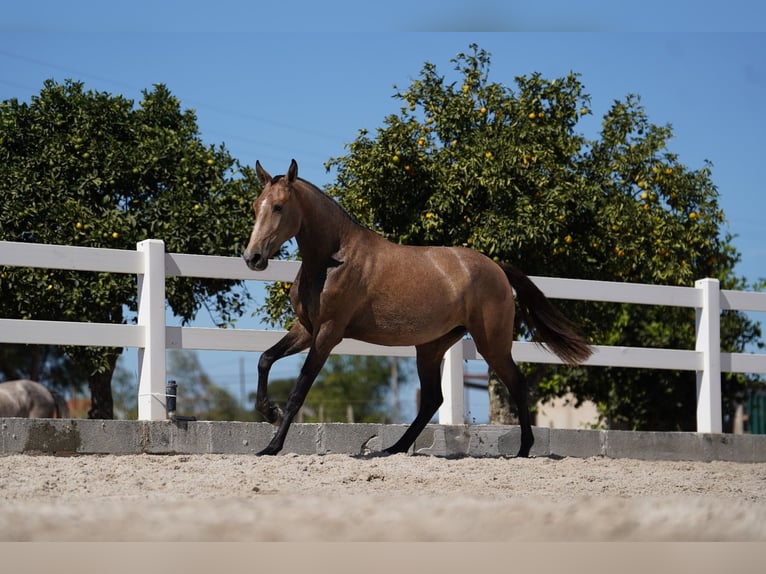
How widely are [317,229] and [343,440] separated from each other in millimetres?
1654

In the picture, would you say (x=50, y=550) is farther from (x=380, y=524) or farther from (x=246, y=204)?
(x=246, y=204)

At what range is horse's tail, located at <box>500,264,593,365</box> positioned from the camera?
26.6 ft

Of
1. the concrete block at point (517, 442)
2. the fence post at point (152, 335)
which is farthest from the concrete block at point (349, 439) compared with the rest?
the fence post at point (152, 335)

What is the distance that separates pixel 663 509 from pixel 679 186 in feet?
31.2

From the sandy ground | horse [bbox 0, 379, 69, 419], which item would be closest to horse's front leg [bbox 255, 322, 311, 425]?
the sandy ground

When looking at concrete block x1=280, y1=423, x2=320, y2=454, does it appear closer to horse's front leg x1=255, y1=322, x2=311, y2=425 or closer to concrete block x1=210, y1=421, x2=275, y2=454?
concrete block x1=210, y1=421, x2=275, y2=454

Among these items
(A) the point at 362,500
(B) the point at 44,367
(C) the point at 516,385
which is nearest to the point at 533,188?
(C) the point at 516,385

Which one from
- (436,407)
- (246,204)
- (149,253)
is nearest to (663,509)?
(436,407)

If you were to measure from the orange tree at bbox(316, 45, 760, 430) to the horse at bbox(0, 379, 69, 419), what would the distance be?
4.67 m

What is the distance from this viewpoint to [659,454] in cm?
912

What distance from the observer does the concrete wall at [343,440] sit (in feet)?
22.5

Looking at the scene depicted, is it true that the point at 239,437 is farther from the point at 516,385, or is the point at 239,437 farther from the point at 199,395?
the point at 199,395

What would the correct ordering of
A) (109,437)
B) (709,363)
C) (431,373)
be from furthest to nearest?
(709,363)
(431,373)
(109,437)

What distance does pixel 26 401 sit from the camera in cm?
1409
